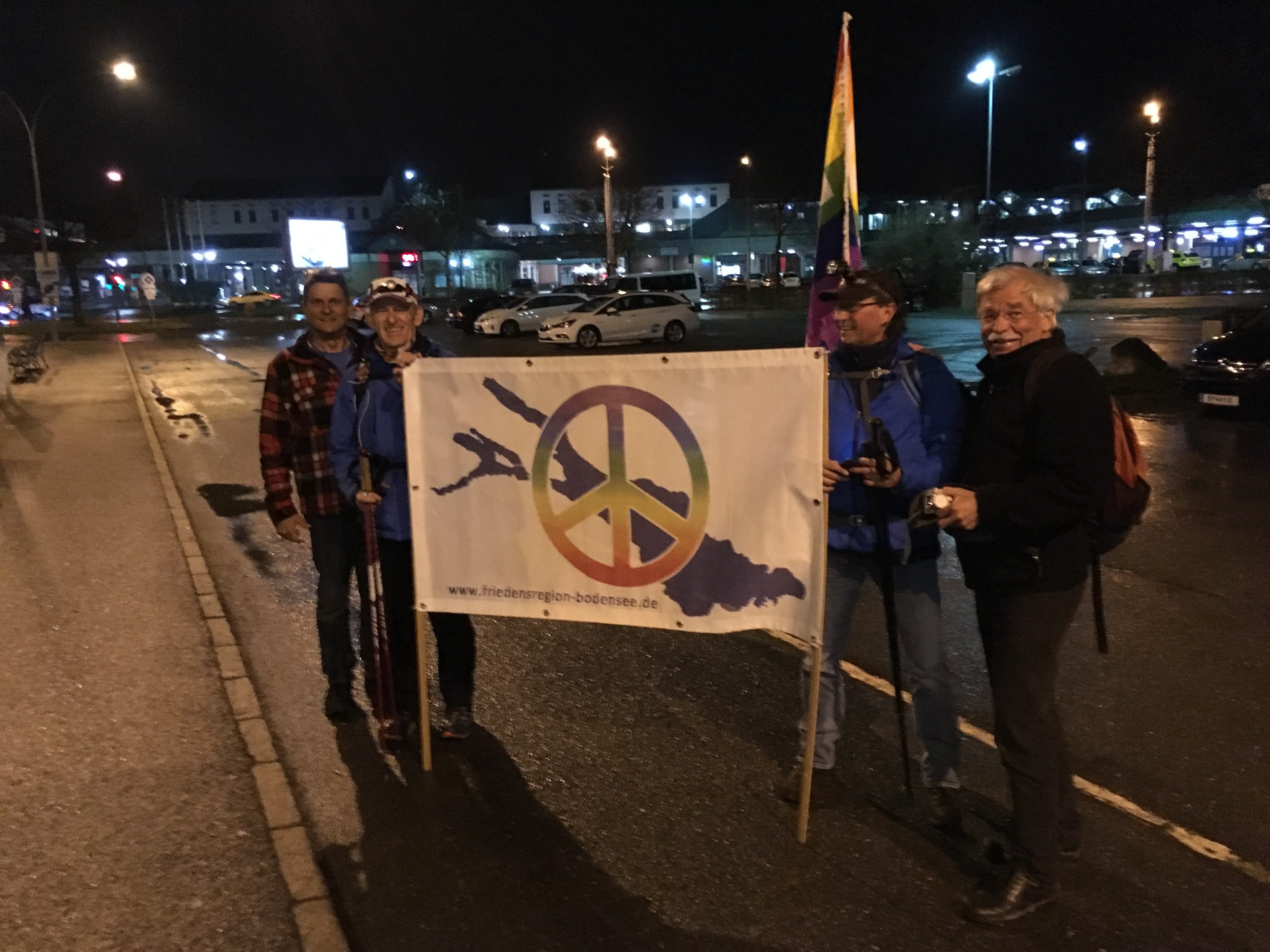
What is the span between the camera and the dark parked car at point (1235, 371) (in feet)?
41.7

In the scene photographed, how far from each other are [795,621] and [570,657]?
2367 millimetres

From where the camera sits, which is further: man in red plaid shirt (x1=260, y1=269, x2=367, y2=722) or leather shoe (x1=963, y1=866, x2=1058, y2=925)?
man in red plaid shirt (x1=260, y1=269, x2=367, y2=722)

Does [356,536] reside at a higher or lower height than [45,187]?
lower

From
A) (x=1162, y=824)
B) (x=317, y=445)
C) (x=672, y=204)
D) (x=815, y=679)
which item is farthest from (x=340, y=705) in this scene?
(x=672, y=204)

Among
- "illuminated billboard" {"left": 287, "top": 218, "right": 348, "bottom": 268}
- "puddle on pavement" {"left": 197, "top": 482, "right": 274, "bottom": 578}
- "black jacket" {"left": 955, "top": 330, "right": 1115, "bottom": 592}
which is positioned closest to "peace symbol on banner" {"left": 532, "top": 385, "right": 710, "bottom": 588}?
"black jacket" {"left": 955, "top": 330, "right": 1115, "bottom": 592}

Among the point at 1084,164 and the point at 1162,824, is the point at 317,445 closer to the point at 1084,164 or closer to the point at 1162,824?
the point at 1162,824

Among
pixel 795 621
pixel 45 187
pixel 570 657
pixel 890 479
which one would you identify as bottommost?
pixel 570 657

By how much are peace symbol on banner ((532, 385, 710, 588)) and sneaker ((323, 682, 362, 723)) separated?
63.9 inches

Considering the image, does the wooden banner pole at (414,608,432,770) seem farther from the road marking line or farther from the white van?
the white van

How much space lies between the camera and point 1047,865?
310 centimetres

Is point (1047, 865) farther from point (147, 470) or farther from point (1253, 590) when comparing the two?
point (147, 470)

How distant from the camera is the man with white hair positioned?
9.14ft

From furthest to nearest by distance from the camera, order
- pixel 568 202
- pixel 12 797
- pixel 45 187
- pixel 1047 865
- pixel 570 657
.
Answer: pixel 568 202, pixel 45 187, pixel 570 657, pixel 12 797, pixel 1047 865

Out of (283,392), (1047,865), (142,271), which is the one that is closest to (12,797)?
(283,392)
